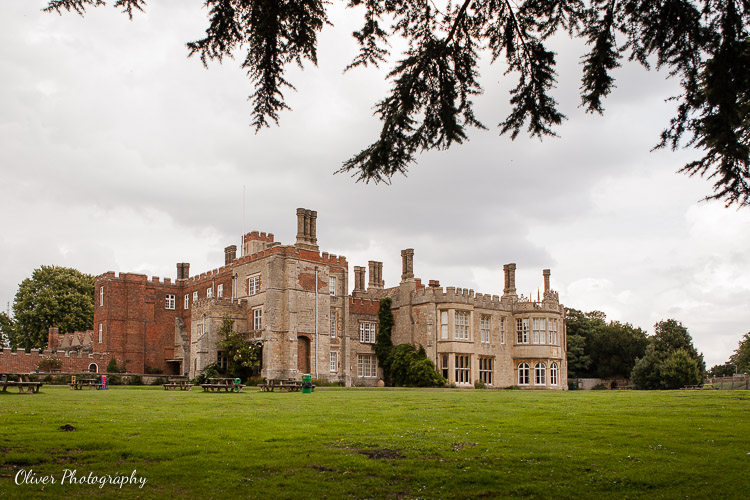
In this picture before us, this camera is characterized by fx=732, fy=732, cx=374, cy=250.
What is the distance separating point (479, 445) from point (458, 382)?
32520 millimetres

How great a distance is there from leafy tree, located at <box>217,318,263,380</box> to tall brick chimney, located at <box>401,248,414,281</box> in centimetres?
1037

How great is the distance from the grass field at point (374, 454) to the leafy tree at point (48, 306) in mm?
49988

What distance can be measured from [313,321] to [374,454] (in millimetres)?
31899

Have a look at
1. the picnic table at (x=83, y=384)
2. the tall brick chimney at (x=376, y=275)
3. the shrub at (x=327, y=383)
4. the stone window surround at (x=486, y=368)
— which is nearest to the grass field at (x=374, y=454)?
the picnic table at (x=83, y=384)

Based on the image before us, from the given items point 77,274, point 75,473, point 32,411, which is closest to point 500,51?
point 75,473

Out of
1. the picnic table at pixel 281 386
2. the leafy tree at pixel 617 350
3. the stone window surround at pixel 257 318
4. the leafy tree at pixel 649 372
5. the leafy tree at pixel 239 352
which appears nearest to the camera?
the picnic table at pixel 281 386

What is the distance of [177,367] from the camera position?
50.6 meters

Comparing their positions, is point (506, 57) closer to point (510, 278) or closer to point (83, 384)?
point (83, 384)

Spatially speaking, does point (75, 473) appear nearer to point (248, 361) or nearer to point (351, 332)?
point (248, 361)

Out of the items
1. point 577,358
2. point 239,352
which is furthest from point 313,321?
point 577,358

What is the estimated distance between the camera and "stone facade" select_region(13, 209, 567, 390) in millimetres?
41562

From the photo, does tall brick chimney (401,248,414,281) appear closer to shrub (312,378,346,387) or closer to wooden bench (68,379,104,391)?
shrub (312,378,346,387)

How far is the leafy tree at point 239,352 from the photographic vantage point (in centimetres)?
4028

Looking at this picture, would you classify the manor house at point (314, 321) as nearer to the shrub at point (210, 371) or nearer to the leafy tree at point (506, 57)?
the shrub at point (210, 371)
